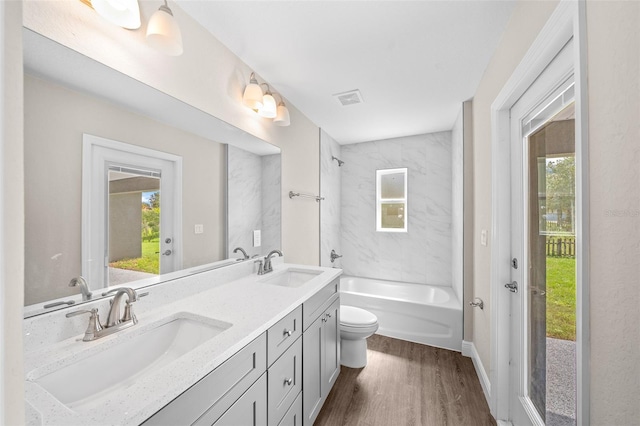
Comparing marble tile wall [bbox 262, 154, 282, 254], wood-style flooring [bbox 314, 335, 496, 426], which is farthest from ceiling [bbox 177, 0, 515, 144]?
wood-style flooring [bbox 314, 335, 496, 426]

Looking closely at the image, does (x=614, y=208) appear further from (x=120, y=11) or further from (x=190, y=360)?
(x=120, y=11)

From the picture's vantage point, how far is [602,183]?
69 centimetres

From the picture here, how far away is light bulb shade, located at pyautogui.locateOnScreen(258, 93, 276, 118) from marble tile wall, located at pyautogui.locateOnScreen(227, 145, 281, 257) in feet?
1.03

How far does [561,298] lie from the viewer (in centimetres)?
111

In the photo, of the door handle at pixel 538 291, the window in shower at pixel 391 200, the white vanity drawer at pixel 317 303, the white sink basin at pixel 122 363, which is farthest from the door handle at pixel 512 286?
the window in shower at pixel 391 200

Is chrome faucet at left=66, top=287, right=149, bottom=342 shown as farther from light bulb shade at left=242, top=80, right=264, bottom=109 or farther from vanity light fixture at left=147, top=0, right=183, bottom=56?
light bulb shade at left=242, top=80, right=264, bottom=109

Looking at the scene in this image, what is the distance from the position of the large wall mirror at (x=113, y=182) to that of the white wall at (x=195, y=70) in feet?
0.18

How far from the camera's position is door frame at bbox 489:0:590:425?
733 mm

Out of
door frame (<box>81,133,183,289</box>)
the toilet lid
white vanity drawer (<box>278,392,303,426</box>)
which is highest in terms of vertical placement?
door frame (<box>81,133,183,289</box>)

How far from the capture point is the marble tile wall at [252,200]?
180cm

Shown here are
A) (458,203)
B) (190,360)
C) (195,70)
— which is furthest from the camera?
(458,203)

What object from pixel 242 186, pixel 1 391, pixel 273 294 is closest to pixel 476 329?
pixel 273 294

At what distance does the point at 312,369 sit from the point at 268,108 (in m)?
1.75

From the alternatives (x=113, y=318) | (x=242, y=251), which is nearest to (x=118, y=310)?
(x=113, y=318)
